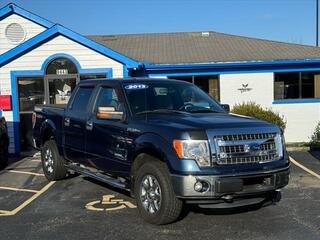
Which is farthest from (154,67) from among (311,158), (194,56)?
(311,158)

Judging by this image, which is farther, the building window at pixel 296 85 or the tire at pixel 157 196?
the building window at pixel 296 85

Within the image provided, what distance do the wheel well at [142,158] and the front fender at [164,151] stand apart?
0.09 feet

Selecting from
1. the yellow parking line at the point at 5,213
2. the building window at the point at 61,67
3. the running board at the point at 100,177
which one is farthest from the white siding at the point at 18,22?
the yellow parking line at the point at 5,213

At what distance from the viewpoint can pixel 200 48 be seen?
18.4 m

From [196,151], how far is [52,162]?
424cm

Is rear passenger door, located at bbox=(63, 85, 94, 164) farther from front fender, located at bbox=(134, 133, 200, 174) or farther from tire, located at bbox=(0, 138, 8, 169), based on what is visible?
tire, located at bbox=(0, 138, 8, 169)

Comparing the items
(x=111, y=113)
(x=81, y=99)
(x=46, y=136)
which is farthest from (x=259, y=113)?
(x=111, y=113)

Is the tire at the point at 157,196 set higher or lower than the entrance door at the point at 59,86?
lower

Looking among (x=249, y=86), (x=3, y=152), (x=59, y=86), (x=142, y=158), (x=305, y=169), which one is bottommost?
(x=305, y=169)

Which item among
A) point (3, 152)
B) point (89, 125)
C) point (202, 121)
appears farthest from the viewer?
point (3, 152)

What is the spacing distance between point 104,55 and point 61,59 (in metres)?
1.26

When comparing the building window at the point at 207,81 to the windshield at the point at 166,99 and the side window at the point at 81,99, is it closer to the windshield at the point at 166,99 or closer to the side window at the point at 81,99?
the side window at the point at 81,99

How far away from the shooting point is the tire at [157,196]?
18.4ft

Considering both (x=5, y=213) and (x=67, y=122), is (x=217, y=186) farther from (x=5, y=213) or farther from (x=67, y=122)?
(x=67, y=122)
